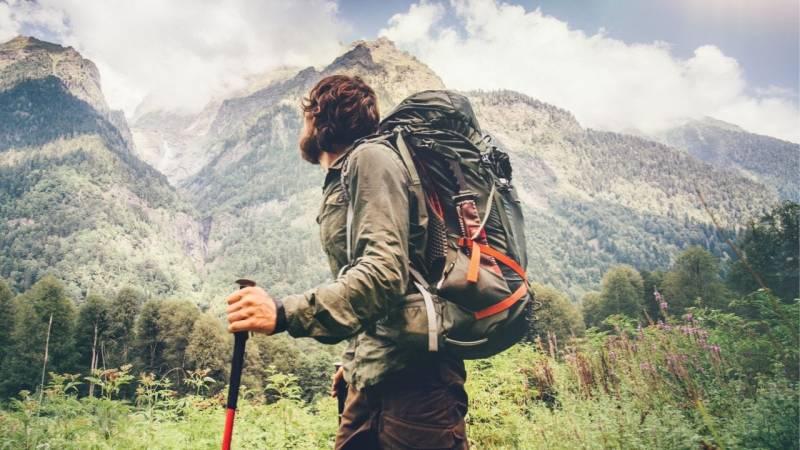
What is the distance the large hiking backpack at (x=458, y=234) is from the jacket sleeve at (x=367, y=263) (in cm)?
12

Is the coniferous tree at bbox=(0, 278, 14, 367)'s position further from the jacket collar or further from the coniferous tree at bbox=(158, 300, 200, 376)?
the jacket collar

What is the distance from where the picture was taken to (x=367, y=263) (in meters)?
1.63

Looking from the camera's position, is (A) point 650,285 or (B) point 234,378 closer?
(B) point 234,378

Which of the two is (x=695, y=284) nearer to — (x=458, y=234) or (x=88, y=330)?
(x=458, y=234)

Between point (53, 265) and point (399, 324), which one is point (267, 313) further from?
point (53, 265)

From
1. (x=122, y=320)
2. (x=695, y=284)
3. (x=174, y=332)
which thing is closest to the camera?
(x=122, y=320)

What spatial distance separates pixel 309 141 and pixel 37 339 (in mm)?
42169

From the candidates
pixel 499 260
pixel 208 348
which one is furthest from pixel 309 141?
pixel 208 348

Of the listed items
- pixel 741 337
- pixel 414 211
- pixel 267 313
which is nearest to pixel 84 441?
pixel 267 313

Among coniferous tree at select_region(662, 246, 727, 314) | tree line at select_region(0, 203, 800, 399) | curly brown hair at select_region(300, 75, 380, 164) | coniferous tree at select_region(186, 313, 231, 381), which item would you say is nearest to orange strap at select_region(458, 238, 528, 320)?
curly brown hair at select_region(300, 75, 380, 164)

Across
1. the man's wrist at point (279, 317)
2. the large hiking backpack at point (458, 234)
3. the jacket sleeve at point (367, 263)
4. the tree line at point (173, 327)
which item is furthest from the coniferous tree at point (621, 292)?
the man's wrist at point (279, 317)

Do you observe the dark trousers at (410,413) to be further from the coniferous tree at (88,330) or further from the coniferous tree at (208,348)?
the coniferous tree at (88,330)

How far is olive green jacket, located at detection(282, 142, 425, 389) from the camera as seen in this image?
157 cm

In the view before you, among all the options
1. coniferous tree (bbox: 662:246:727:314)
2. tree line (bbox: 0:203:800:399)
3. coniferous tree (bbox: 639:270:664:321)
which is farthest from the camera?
coniferous tree (bbox: 639:270:664:321)
